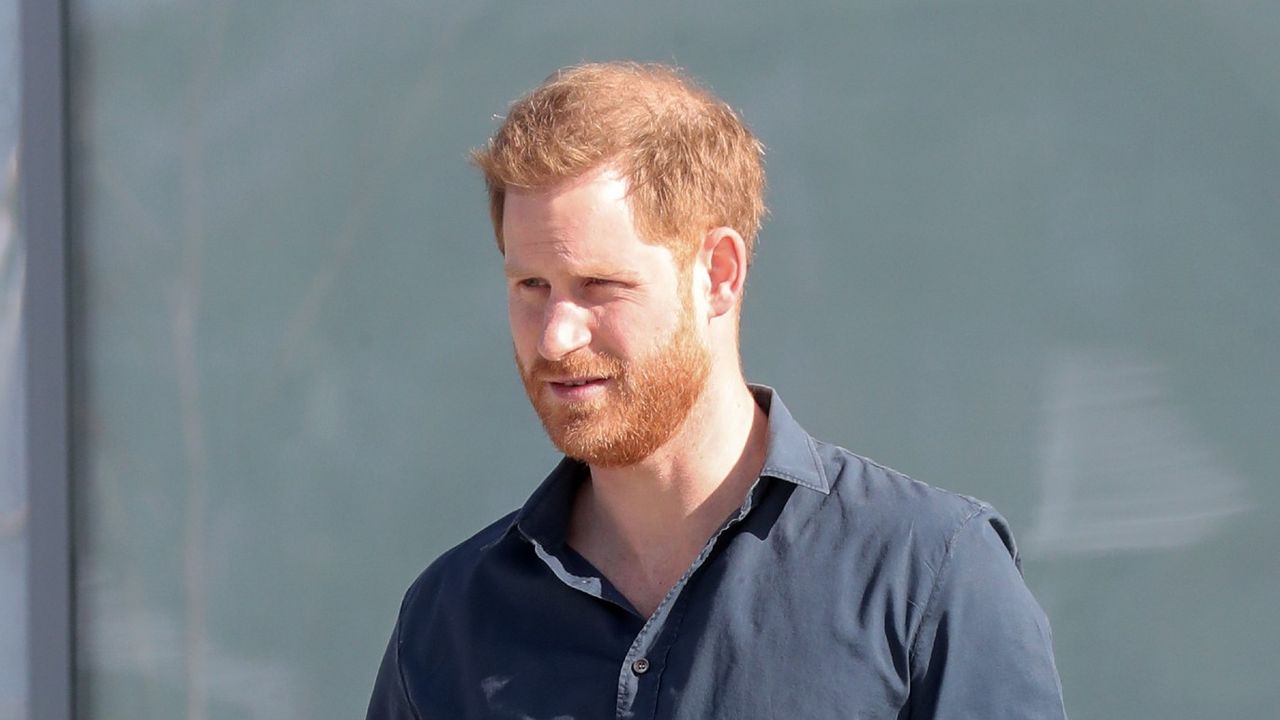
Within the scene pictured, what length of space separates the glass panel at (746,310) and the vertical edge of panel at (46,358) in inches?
1.9

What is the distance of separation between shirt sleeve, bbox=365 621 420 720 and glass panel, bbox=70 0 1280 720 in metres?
0.93

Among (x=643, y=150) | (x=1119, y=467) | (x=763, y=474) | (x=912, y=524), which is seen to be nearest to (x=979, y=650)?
(x=912, y=524)

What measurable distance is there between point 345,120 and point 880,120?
1.10 m

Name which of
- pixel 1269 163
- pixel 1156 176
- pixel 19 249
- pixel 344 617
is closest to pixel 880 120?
pixel 1156 176

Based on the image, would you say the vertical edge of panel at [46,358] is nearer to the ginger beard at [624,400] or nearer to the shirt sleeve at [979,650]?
the ginger beard at [624,400]

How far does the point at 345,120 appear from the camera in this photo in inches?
118

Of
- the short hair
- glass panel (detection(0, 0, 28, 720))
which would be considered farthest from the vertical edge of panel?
the short hair

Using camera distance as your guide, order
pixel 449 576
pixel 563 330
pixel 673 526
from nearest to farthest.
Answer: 1. pixel 563 330
2. pixel 673 526
3. pixel 449 576

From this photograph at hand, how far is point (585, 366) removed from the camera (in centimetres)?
174

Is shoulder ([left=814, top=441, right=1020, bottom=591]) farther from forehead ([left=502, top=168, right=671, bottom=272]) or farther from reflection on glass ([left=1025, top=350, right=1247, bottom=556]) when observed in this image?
reflection on glass ([left=1025, top=350, right=1247, bottom=556])

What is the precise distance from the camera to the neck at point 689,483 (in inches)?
71.8

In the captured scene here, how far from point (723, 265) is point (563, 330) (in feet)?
0.78

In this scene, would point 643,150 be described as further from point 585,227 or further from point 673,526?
point 673,526

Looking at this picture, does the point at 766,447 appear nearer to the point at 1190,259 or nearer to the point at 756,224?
the point at 756,224
